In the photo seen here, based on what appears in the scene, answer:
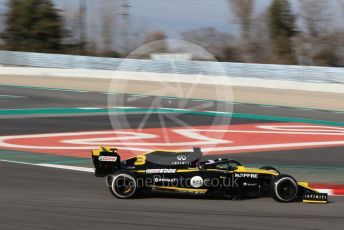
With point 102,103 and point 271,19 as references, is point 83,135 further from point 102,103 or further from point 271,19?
point 271,19

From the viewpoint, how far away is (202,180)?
7074 millimetres

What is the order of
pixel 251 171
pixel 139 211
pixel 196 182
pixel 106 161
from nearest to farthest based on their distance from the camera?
pixel 139 211 → pixel 196 182 → pixel 251 171 → pixel 106 161

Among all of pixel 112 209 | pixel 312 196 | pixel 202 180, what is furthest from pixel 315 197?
pixel 112 209

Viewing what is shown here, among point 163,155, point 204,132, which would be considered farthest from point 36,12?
point 163,155

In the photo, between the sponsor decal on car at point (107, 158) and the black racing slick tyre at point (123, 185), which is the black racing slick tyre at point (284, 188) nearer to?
the black racing slick tyre at point (123, 185)

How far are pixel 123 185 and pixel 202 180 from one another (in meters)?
0.94

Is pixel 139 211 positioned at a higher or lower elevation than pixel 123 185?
lower

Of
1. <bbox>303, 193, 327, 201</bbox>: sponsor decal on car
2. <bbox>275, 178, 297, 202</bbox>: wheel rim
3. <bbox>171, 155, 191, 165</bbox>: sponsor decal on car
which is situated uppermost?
<bbox>171, 155, 191, 165</bbox>: sponsor decal on car

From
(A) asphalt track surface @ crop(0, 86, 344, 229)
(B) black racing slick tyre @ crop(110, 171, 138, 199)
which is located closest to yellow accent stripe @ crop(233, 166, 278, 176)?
(A) asphalt track surface @ crop(0, 86, 344, 229)

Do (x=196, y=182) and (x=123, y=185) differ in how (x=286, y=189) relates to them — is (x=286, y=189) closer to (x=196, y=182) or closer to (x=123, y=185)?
(x=196, y=182)

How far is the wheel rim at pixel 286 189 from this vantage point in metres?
7.05

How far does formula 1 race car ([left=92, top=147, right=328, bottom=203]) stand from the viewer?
707 centimetres

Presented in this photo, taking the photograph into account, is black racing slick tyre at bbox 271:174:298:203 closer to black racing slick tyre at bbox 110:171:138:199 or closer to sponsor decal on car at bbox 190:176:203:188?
sponsor decal on car at bbox 190:176:203:188

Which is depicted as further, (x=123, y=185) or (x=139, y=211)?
(x=123, y=185)
